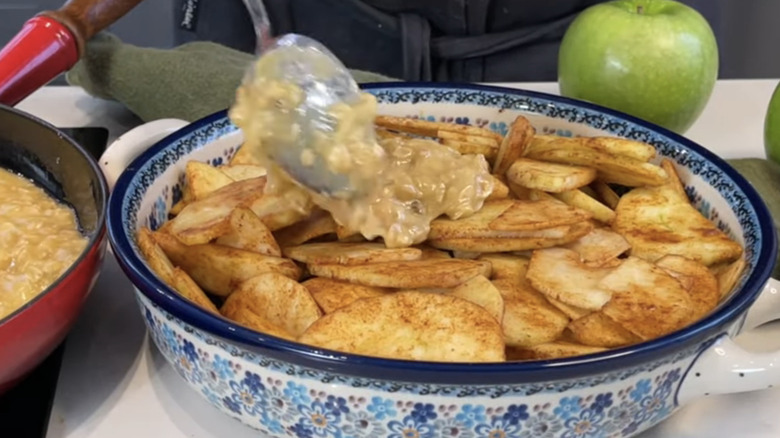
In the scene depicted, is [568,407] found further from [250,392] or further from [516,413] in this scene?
[250,392]

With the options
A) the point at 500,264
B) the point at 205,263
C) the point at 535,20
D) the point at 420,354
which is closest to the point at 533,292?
the point at 500,264

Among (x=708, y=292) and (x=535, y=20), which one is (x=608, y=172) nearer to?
(x=708, y=292)

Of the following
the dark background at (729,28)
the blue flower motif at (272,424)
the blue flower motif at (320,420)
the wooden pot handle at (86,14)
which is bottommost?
the dark background at (729,28)

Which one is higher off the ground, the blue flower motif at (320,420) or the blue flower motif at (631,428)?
the blue flower motif at (320,420)

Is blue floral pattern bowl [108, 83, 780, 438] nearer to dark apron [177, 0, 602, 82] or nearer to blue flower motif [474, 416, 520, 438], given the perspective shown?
blue flower motif [474, 416, 520, 438]

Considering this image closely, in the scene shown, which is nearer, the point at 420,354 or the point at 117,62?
the point at 420,354

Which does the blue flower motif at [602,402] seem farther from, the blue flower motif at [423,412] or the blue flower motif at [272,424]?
the blue flower motif at [272,424]

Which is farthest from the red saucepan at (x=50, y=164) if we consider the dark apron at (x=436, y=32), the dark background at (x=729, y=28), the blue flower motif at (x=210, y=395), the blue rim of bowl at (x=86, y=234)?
the dark background at (x=729, y=28)
